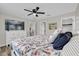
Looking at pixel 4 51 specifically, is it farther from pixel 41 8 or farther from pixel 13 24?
pixel 41 8

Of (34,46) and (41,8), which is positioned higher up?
(41,8)

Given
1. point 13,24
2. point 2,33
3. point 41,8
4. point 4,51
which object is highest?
point 41,8

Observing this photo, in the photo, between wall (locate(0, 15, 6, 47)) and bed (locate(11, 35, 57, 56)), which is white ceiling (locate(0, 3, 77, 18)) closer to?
wall (locate(0, 15, 6, 47))

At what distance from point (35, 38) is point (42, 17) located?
0.28 meters

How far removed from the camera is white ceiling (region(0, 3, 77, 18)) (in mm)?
1149

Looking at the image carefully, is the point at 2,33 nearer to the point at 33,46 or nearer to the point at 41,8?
the point at 33,46

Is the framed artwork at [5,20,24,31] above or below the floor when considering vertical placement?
above

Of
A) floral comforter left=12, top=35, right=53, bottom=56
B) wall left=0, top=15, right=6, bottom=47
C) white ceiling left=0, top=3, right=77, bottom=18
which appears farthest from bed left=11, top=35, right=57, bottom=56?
white ceiling left=0, top=3, right=77, bottom=18

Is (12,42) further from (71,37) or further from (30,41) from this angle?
(71,37)

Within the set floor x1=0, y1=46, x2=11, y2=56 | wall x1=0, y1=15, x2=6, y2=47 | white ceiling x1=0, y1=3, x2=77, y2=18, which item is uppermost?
white ceiling x1=0, y1=3, x2=77, y2=18

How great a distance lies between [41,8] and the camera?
1.17m

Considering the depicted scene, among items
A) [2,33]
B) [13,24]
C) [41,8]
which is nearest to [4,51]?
[2,33]

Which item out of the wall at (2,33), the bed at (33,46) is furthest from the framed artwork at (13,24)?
the bed at (33,46)

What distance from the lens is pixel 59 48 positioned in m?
1.15
